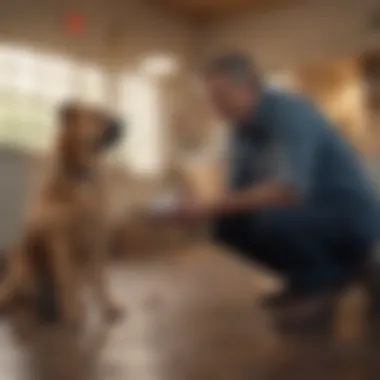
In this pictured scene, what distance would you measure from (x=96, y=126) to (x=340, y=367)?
30cm

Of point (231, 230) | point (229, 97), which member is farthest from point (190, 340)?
point (229, 97)

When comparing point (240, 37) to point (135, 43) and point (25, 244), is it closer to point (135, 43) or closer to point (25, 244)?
point (135, 43)

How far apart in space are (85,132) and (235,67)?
0.44 ft

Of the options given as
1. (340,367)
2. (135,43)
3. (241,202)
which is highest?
(135,43)

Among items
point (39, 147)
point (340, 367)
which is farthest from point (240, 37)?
point (340, 367)

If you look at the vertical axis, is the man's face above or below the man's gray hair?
below

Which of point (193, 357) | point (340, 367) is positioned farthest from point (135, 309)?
point (340, 367)

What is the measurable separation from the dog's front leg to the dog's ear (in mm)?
93

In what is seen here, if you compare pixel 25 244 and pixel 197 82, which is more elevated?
pixel 197 82

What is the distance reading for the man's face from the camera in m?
0.48

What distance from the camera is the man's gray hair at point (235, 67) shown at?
1.56 feet

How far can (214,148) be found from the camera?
0.47 m

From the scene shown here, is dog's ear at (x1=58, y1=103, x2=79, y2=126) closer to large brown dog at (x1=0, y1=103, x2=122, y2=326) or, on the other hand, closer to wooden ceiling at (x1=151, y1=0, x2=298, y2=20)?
large brown dog at (x1=0, y1=103, x2=122, y2=326)

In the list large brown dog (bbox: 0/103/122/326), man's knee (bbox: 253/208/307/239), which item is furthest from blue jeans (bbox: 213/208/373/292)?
large brown dog (bbox: 0/103/122/326)
